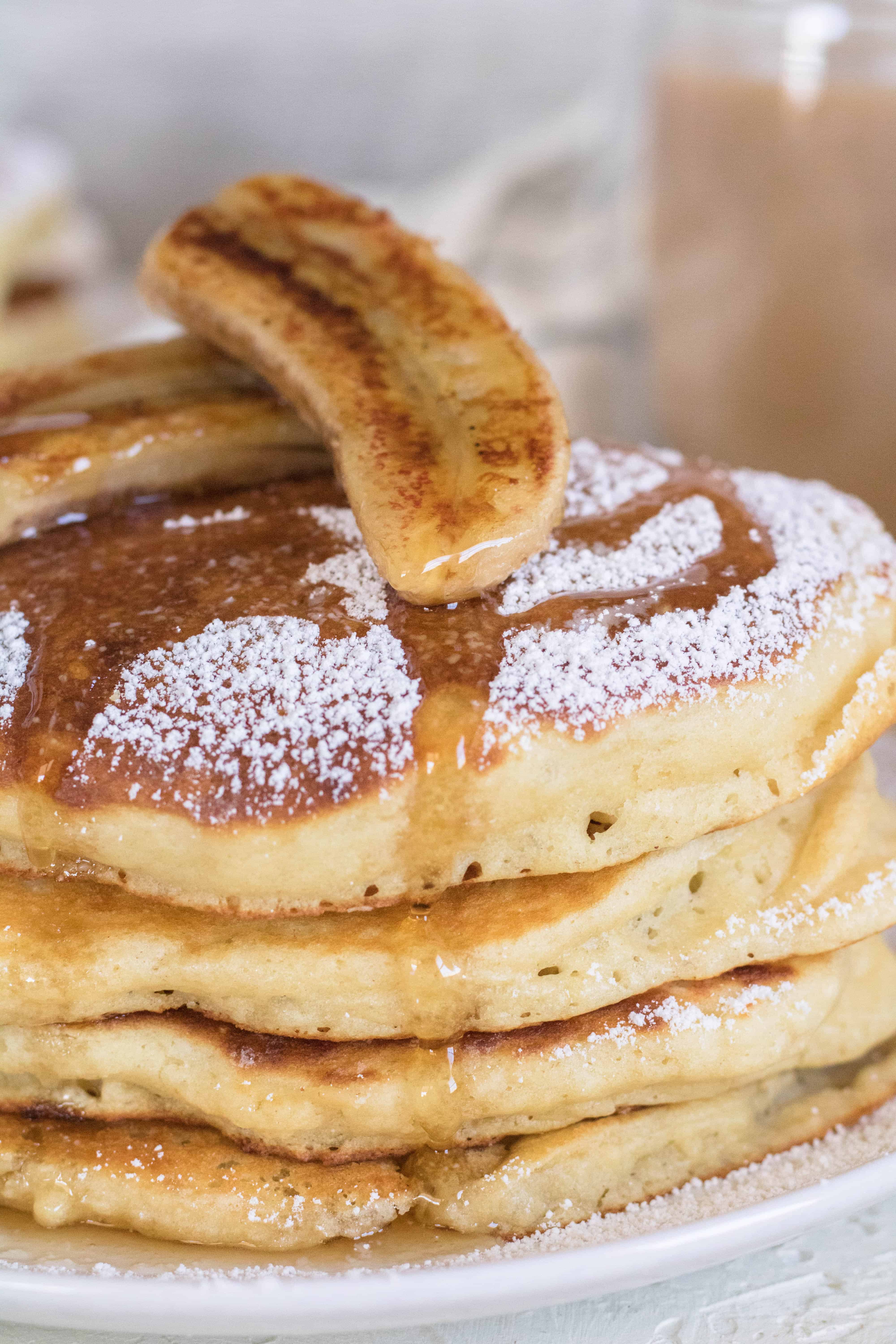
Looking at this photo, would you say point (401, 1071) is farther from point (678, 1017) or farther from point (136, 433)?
point (136, 433)

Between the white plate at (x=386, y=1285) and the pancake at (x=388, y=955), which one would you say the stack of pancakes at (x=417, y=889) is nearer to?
the pancake at (x=388, y=955)

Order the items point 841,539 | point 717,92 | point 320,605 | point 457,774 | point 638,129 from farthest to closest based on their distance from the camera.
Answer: point 638,129 → point 717,92 → point 841,539 → point 320,605 → point 457,774

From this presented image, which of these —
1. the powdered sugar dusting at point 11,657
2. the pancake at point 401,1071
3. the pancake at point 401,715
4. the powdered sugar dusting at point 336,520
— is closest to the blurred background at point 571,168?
the powdered sugar dusting at point 336,520

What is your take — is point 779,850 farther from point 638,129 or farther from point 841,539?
point 638,129

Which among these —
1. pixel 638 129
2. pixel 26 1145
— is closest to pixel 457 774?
pixel 26 1145

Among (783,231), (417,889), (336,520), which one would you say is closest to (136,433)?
(336,520)
